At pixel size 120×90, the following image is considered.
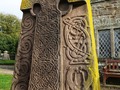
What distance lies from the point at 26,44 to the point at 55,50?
54 centimetres

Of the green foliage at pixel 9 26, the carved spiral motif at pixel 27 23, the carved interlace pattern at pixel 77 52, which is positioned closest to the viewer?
the carved interlace pattern at pixel 77 52

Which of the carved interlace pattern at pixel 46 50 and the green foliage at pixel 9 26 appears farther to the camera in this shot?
the green foliage at pixel 9 26

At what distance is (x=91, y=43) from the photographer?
10.4 ft

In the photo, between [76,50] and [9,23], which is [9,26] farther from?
[76,50]

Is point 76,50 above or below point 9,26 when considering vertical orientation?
below

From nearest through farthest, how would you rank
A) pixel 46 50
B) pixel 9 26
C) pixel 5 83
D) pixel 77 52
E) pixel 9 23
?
pixel 77 52
pixel 46 50
pixel 5 83
pixel 9 26
pixel 9 23

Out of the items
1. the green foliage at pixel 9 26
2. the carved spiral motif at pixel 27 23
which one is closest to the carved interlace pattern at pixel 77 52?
the carved spiral motif at pixel 27 23

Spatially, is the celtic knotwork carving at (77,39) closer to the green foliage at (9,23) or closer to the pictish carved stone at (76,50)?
the pictish carved stone at (76,50)

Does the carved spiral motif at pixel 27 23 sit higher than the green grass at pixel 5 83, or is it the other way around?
the carved spiral motif at pixel 27 23

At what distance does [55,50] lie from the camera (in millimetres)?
3242

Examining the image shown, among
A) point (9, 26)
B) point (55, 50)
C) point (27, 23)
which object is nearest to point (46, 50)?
point (55, 50)

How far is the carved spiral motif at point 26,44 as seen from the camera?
3.51m

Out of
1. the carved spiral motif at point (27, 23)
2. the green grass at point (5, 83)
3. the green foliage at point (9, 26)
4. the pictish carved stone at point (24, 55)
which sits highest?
the green foliage at point (9, 26)

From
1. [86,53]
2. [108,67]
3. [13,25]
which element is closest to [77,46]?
[86,53]
